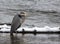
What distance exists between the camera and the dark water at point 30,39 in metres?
7.24

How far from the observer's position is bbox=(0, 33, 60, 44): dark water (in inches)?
285

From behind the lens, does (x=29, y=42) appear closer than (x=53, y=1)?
Yes

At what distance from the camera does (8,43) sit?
707cm

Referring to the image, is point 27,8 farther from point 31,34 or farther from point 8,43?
point 8,43

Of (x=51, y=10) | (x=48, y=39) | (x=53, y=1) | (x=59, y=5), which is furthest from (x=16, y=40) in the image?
(x=53, y=1)

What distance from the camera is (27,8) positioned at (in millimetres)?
15734

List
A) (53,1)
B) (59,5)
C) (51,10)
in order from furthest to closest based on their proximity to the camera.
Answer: (53,1)
(59,5)
(51,10)

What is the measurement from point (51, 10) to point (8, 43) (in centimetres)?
858

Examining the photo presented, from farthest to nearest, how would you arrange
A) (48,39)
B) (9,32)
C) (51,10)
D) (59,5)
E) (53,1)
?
(53,1)
(59,5)
(51,10)
(9,32)
(48,39)

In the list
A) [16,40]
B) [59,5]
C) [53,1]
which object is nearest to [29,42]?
[16,40]

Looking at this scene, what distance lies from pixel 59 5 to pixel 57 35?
29.2 feet

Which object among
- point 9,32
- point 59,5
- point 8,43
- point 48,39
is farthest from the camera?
point 59,5

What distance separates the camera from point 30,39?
296 inches

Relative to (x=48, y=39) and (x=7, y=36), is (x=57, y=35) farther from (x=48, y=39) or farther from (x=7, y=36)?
(x=7, y=36)
